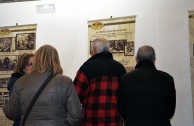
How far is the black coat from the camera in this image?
89.2 inches

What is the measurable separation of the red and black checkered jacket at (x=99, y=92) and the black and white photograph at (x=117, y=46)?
2.39 ft

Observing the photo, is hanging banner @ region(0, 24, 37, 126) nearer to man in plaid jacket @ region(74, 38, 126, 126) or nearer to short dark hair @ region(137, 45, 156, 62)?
man in plaid jacket @ region(74, 38, 126, 126)

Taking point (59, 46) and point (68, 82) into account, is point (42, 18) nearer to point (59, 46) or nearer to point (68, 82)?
point (59, 46)

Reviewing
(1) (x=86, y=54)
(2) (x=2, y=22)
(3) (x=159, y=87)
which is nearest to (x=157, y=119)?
(3) (x=159, y=87)

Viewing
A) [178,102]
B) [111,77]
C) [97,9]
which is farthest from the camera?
[97,9]

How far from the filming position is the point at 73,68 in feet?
11.9

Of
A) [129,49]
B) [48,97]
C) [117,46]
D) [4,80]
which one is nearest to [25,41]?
[4,80]

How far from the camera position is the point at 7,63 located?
3.92m

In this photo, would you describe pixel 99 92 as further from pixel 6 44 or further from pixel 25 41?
pixel 6 44

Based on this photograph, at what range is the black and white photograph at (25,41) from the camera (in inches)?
150

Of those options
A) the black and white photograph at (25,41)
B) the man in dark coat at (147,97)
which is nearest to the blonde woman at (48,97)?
the man in dark coat at (147,97)

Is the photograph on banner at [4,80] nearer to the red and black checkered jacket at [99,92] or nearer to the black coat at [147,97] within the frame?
the red and black checkered jacket at [99,92]

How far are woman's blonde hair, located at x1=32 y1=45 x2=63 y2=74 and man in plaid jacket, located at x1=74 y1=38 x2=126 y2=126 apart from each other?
0.46 meters

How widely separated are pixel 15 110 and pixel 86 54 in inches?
58.2
